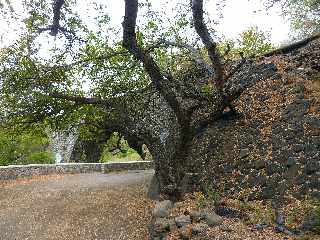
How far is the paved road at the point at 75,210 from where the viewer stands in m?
12.4

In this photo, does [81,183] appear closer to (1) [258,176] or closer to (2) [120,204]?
(2) [120,204]

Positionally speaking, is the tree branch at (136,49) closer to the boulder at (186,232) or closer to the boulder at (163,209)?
the boulder at (163,209)

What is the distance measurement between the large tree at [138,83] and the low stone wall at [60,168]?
7.90 metres

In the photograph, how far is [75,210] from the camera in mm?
15078

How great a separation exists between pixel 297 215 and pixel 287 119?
3.59m

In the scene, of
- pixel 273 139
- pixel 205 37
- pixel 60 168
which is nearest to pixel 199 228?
pixel 273 139

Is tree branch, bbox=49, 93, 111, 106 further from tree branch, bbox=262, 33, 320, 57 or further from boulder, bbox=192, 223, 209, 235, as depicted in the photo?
tree branch, bbox=262, 33, 320, 57

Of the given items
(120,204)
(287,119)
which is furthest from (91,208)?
(287,119)

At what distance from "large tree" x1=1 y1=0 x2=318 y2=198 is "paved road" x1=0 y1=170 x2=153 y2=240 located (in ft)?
5.86

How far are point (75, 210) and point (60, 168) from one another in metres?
10.6

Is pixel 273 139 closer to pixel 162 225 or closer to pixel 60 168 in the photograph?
pixel 162 225

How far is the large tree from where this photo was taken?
464 inches

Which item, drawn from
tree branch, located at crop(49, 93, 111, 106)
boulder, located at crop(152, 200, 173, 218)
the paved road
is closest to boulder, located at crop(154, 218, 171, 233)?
boulder, located at crop(152, 200, 173, 218)

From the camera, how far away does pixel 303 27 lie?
32.4 meters
